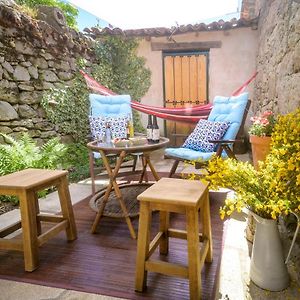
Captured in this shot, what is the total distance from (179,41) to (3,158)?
3.51 meters

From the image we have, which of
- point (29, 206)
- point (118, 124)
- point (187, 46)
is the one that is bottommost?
point (29, 206)

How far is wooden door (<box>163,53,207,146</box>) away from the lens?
4699 millimetres

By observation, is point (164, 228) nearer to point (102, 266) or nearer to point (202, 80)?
point (102, 266)

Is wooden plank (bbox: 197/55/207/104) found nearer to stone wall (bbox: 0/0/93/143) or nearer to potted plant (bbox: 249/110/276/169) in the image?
stone wall (bbox: 0/0/93/143)

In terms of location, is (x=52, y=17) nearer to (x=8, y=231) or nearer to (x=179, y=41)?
(x=179, y=41)

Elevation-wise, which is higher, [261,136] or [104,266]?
[261,136]

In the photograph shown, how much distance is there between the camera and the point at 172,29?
4477mm

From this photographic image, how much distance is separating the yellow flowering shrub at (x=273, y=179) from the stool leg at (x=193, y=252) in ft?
0.42

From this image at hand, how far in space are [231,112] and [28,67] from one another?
2.32m

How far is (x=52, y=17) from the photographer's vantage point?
3.42 meters

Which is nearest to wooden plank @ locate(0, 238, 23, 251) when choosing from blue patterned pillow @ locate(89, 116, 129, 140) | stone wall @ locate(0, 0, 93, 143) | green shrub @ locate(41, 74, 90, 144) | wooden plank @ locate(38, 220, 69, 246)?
wooden plank @ locate(38, 220, 69, 246)

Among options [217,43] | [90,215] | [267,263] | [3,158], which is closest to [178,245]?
[267,263]

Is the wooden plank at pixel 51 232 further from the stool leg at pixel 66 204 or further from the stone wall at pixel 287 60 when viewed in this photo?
the stone wall at pixel 287 60

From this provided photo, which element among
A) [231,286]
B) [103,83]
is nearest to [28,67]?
[103,83]
